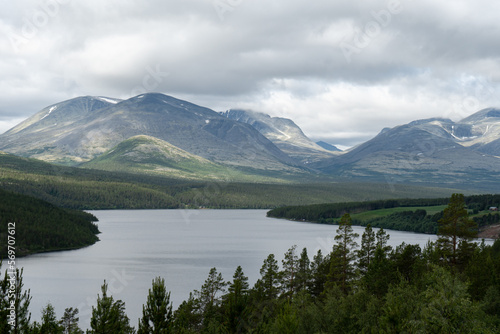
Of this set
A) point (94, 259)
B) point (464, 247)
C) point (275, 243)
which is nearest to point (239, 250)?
point (275, 243)

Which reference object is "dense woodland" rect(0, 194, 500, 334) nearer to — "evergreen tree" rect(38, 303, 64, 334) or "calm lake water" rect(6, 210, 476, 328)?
"evergreen tree" rect(38, 303, 64, 334)

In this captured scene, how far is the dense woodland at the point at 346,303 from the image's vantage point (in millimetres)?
33750

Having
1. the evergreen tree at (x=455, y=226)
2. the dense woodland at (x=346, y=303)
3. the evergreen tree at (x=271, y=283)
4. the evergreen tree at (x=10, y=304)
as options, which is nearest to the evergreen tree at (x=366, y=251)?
the dense woodland at (x=346, y=303)

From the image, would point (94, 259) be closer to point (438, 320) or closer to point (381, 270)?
point (381, 270)

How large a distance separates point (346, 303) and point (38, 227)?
139 m

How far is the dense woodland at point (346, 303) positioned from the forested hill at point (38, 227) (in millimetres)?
93369

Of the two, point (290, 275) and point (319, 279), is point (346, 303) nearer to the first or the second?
point (319, 279)

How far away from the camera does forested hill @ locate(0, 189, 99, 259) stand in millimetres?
155750

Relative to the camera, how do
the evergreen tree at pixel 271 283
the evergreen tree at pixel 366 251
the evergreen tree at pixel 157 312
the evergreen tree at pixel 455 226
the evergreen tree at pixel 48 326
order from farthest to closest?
the evergreen tree at pixel 366 251
the evergreen tree at pixel 271 283
the evergreen tree at pixel 455 226
the evergreen tree at pixel 157 312
the evergreen tree at pixel 48 326

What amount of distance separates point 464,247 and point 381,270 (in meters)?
16.5

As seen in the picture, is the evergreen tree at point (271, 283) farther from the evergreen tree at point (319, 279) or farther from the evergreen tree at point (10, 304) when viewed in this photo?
the evergreen tree at point (10, 304)

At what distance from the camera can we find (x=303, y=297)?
62.0 metres

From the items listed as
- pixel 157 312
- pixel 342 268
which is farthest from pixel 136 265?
pixel 157 312

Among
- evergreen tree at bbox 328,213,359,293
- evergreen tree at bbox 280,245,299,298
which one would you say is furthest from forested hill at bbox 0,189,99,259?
evergreen tree at bbox 328,213,359,293
